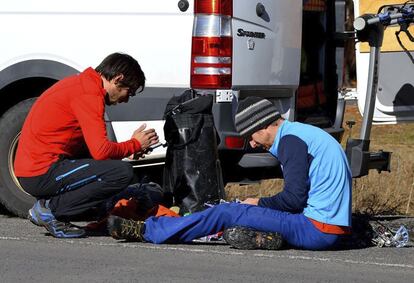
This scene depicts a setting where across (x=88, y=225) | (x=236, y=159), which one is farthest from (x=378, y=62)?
(x=88, y=225)

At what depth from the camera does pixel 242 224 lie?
6.90 m

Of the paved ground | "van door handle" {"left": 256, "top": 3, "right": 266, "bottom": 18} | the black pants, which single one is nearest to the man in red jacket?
the black pants

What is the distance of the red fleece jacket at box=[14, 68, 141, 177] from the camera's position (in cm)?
708

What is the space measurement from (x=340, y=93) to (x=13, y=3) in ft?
9.74

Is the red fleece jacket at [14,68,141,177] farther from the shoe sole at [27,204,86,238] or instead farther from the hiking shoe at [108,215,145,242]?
the hiking shoe at [108,215,145,242]

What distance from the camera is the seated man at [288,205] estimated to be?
6.79 metres

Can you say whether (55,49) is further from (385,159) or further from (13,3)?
(385,159)

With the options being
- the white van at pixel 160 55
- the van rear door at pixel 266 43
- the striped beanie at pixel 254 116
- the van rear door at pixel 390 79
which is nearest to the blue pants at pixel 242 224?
the striped beanie at pixel 254 116

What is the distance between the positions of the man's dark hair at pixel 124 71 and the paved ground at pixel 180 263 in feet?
3.42

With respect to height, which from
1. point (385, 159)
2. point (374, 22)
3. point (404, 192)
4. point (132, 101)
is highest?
point (374, 22)

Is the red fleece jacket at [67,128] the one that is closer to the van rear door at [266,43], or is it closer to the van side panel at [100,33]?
the van side panel at [100,33]

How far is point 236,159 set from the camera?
27.3ft

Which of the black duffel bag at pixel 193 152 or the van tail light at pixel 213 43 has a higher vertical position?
the van tail light at pixel 213 43

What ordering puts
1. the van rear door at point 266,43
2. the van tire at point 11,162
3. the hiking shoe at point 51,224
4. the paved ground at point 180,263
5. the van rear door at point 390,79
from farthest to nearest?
1. the van rear door at point 390,79
2. the van tire at point 11,162
3. the van rear door at point 266,43
4. the hiking shoe at point 51,224
5. the paved ground at point 180,263
